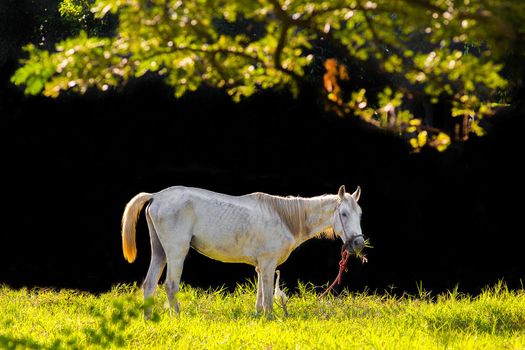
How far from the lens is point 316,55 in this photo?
40.1 feet

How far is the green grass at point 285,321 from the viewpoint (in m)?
7.56

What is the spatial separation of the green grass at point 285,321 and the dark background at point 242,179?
1.69 feet

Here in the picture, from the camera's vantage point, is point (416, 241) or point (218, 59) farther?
point (416, 241)

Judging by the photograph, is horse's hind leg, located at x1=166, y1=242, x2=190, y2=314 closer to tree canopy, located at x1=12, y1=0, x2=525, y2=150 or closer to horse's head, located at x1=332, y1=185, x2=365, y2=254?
horse's head, located at x1=332, y1=185, x2=365, y2=254

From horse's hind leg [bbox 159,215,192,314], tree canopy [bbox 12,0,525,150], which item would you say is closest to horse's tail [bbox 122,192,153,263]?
horse's hind leg [bbox 159,215,192,314]

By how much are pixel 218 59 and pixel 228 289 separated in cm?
667

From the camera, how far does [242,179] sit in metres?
11.8

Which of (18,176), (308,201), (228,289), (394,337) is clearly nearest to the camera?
(394,337)

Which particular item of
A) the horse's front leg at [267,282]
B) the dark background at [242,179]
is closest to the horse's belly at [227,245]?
the horse's front leg at [267,282]

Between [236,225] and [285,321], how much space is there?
43.2 inches

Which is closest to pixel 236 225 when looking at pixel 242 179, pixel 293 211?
pixel 293 211

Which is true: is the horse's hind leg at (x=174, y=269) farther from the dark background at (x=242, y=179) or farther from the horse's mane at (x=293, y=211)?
the dark background at (x=242, y=179)

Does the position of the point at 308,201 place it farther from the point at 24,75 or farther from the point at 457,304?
the point at 24,75

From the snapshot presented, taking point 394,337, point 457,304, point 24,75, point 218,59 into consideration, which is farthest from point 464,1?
point 457,304
